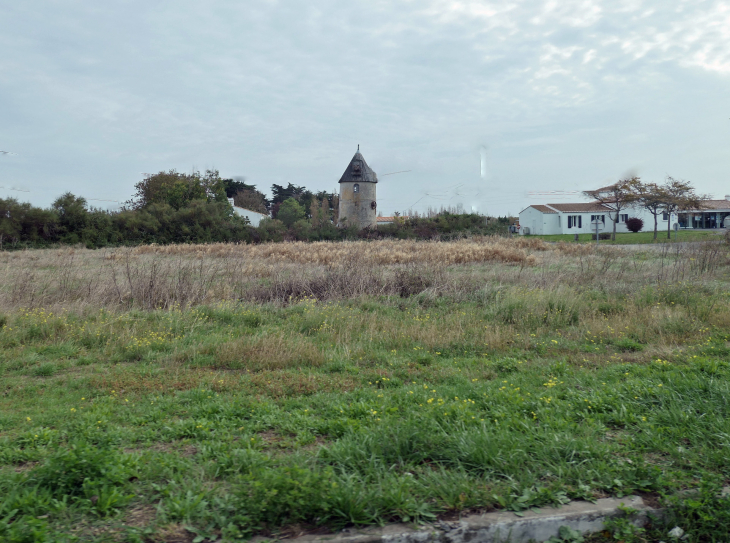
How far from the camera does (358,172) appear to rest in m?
58.3

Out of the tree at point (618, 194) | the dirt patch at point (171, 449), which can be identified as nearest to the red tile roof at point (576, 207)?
the tree at point (618, 194)

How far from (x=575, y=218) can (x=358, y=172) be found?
91.3ft

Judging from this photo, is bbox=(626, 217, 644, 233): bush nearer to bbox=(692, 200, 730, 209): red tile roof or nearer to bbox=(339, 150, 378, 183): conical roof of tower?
bbox=(692, 200, 730, 209): red tile roof

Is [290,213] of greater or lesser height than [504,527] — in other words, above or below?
above

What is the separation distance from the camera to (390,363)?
6973mm

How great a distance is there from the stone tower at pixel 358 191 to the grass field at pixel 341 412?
48.1 m

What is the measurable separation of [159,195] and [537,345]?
5246 centimetres

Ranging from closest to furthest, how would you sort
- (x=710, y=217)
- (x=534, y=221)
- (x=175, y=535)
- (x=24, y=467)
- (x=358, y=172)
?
1. (x=175, y=535)
2. (x=24, y=467)
3. (x=358, y=172)
4. (x=710, y=217)
5. (x=534, y=221)

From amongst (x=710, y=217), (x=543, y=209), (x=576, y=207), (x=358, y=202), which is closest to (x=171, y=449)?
(x=358, y=202)

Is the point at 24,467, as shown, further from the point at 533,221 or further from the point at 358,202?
the point at 533,221

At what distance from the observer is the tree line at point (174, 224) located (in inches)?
1522

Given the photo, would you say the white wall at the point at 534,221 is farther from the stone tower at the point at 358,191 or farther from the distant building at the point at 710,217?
the stone tower at the point at 358,191

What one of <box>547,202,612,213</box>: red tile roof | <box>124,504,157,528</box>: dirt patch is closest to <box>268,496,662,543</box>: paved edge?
<box>124,504,157,528</box>: dirt patch

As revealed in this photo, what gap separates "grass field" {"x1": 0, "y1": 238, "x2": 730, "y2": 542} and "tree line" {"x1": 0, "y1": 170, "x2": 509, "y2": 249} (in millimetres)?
30018
